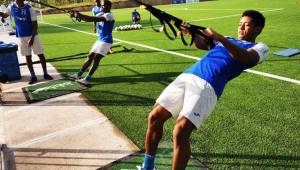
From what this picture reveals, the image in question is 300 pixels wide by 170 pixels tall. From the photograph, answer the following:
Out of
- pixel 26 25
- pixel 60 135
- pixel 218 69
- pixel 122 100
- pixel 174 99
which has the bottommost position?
pixel 60 135

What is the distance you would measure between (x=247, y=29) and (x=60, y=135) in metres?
3.62

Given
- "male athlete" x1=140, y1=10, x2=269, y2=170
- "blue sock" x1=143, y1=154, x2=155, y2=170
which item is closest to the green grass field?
"blue sock" x1=143, y1=154, x2=155, y2=170

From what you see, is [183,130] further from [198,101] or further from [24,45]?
[24,45]

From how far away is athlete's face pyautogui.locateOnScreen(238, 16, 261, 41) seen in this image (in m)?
4.10

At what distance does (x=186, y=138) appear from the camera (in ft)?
11.9

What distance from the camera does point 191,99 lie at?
3.73 m

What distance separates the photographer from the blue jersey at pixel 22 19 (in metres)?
8.86

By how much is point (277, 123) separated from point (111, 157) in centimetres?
283

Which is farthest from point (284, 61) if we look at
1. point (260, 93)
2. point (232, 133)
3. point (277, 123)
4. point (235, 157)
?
point (235, 157)

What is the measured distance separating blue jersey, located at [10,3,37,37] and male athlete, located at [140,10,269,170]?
6346 mm

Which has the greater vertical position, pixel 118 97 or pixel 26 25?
pixel 26 25

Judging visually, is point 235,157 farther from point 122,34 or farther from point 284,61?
point 122,34

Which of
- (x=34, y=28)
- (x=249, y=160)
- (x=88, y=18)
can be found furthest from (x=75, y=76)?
(x=249, y=160)

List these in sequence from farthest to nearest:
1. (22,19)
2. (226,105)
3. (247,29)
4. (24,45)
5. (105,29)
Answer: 1. (24,45)
2. (22,19)
3. (105,29)
4. (226,105)
5. (247,29)
